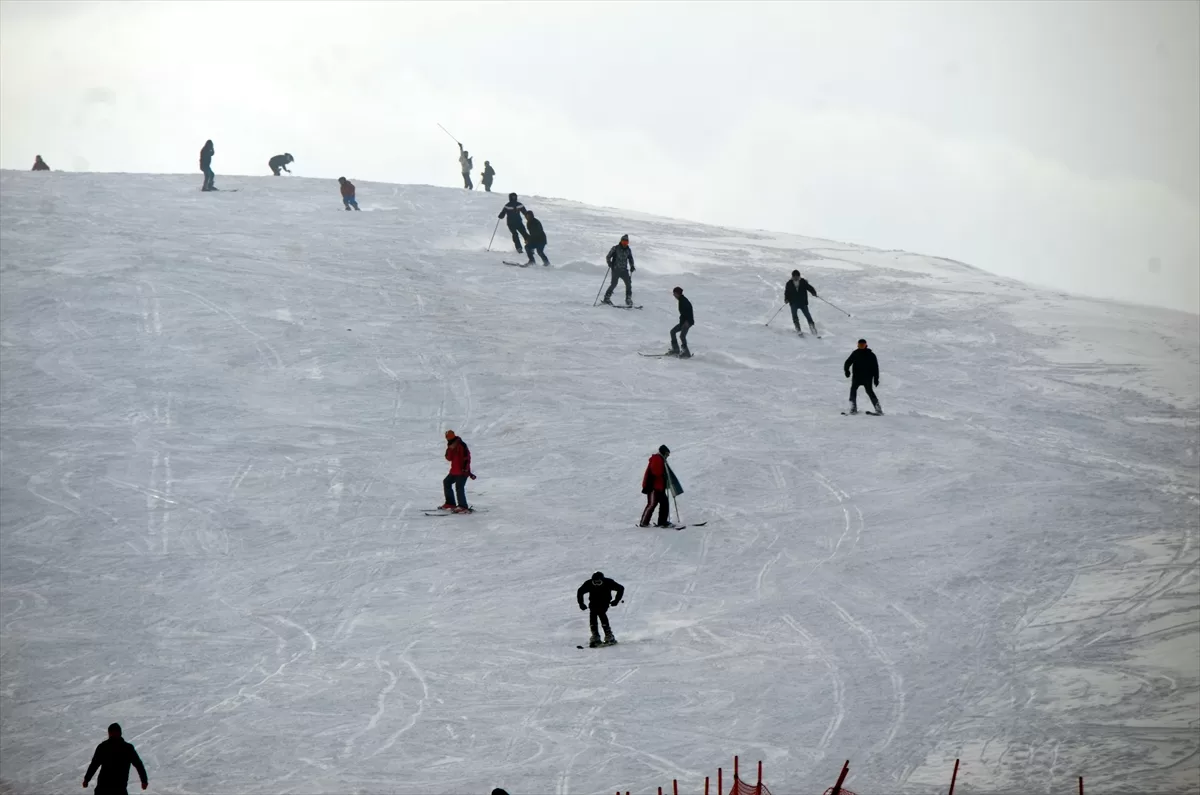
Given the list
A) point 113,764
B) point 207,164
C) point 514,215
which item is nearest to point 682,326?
point 514,215

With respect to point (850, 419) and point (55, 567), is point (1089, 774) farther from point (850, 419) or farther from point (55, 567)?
point (55, 567)

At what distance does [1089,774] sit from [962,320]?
58.9ft

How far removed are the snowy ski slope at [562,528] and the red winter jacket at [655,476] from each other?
72 cm

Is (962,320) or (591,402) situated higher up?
(962,320)

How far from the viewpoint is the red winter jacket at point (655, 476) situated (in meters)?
17.8

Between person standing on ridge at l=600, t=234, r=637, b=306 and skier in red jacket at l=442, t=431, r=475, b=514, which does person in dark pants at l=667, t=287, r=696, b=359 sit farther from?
skier in red jacket at l=442, t=431, r=475, b=514

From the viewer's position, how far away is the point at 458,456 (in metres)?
18.4

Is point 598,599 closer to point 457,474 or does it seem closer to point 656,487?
point 656,487

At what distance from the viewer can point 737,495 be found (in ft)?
63.6

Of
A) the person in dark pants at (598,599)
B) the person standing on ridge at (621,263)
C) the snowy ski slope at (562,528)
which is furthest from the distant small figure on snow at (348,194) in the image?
the person in dark pants at (598,599)

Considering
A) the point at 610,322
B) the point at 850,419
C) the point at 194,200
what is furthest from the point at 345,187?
the point at 850,419

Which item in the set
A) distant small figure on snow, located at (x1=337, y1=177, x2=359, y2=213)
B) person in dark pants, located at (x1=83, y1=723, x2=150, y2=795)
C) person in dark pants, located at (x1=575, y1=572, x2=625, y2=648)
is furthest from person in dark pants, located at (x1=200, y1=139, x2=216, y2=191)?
person in dark pants, located at (x1=83, y1=723, x2=150, y2=795)

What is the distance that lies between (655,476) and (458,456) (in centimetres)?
279

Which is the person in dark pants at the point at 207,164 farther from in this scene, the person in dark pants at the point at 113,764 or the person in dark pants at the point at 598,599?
the person in dark pants at the point at 113,764
